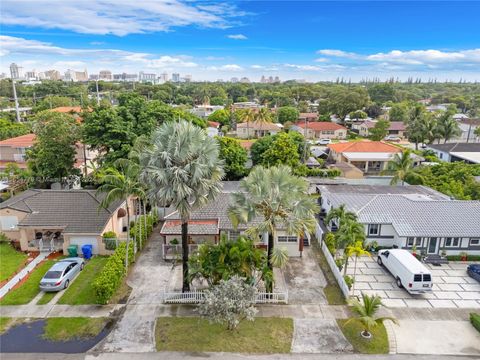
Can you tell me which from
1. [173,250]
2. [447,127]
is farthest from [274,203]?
[447,127]

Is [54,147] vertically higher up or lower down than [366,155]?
higher up

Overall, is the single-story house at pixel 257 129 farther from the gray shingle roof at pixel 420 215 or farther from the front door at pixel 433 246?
the front door at pixel 433 246

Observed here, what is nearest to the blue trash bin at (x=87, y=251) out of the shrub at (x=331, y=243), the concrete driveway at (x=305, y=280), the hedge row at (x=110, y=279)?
the hedge row at (x=110, y=279)

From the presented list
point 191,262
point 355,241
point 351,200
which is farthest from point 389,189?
point 191,262

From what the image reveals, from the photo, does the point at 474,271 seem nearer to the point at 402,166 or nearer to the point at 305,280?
the point at 305,280

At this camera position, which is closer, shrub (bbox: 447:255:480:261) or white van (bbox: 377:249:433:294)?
white van (bbox: 377:249:433:294)

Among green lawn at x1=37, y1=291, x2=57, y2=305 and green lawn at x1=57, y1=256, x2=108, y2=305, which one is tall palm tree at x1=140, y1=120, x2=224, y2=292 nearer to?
green lawn at x1=57, y1=256, x2=108, y2=305

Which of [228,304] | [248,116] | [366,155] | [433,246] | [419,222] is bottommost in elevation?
[433,246]

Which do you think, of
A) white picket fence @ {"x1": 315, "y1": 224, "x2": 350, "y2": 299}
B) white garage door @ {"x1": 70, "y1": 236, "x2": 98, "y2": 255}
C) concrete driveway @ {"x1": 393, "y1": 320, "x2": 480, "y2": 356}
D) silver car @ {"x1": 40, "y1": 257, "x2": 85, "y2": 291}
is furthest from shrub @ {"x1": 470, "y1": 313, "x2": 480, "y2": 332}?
white garage door @ {"x1": 70, "y1": 236, "x2": 98, "y2": 255}
